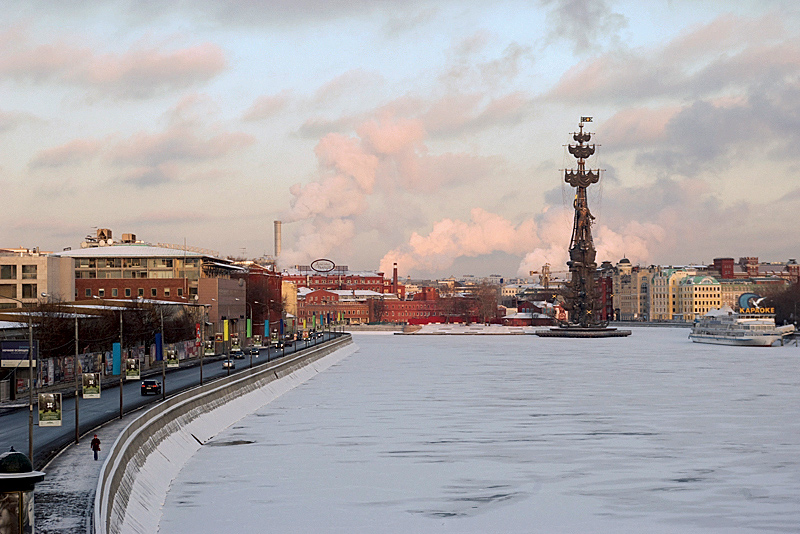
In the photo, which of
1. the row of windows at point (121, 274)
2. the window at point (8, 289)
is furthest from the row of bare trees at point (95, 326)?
the row of windows at point (121, 274)

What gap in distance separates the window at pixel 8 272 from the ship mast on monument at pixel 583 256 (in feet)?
342

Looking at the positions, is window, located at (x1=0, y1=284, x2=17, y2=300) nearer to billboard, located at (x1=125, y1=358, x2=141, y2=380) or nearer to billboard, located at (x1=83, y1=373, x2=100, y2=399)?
billboard, located at (x1=125, y1=358, x2=141, y2=380)

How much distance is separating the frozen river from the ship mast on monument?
113003 millimetres

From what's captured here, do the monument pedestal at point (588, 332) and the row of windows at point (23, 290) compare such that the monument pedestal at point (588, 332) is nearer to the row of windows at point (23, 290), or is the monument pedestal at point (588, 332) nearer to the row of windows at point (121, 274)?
the row of windows at point (121, 274)

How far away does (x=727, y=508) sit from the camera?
31.5m

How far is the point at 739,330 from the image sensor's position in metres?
166

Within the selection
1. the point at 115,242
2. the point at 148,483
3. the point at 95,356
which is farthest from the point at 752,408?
the point at 115,242

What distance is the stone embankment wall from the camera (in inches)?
1040

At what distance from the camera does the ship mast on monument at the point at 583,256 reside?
188875 millimetres

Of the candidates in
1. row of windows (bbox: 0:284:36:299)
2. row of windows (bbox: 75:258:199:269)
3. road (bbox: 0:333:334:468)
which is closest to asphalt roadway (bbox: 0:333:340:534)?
road (bbox: 0:333:334:468)

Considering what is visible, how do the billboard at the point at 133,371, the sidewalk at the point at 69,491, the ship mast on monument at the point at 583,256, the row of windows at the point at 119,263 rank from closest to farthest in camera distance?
1. the sidewalk at the point at 69,491
2. the billboard at the point at 133,371
3. the row of windows at the point at 119,263
4. the ship mast on monument at the point at 583,256

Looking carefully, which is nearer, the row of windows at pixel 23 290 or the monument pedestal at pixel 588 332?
the row of windows at pixel 23 290

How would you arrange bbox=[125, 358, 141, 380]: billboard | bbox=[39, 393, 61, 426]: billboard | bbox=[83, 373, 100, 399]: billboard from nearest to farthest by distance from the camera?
bbox=[39, 393, 61, 426]: billboard
bbox=[83, 373, 100, 399]: billboard
bbox=[125, 358, 141, 380]: billboard

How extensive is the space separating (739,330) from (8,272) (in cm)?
11360
